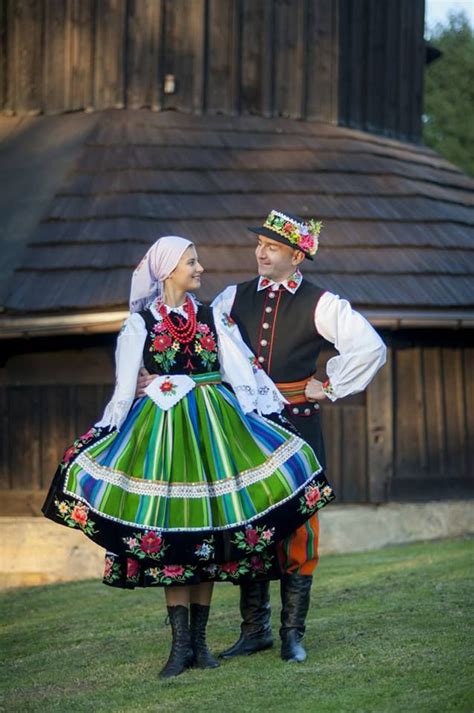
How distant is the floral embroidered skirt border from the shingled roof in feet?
16.1

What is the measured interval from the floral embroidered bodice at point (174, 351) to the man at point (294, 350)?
0.40 ft

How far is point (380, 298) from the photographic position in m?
12.4

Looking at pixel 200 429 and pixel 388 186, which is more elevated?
pixel 388 186

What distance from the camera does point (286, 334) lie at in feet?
24.1

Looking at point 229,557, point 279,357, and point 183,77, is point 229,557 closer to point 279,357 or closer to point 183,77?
point 279,357

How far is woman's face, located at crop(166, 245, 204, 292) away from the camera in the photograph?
7113mm

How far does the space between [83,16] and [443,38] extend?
673 inches

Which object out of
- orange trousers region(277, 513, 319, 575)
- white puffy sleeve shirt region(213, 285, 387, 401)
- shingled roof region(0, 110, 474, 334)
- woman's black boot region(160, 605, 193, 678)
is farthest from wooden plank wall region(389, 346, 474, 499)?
woman's black boot region(160, 605, 193, 678)

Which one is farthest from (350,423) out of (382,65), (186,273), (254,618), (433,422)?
(186,273)

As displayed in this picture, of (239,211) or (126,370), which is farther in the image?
(239,211)

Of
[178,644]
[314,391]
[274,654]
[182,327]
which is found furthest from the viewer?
[314,391]

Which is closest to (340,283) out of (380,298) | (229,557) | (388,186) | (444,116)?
(380,298)

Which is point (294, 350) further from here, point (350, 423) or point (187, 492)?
point (350, 423)

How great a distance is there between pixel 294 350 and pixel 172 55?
7613 mm
